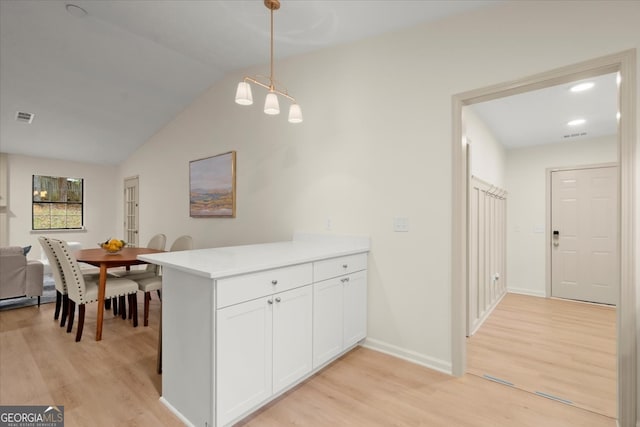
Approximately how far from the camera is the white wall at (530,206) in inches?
191

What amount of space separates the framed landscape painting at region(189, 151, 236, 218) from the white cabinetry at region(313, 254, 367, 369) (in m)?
2.17

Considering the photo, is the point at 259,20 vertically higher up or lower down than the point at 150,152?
higher up

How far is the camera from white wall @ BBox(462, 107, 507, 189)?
342cm

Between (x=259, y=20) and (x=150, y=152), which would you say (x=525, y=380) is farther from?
(x=150, y=152)

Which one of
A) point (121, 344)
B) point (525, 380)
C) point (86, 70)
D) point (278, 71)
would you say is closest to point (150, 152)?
point (86, 70)

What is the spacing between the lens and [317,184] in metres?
3.19

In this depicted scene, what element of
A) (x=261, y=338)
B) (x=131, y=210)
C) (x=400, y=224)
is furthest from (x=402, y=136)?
(x=131, y=210)

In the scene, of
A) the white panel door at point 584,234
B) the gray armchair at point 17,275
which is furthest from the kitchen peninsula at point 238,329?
the white panel door at point 584,234

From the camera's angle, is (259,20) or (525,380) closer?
(525,380)

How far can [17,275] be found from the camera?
373 centimetres

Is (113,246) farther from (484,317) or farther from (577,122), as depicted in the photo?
(577,122)

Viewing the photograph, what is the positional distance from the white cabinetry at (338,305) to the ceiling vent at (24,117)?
534 centimetres

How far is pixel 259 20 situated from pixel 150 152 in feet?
13.6

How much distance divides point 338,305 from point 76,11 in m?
3.66
